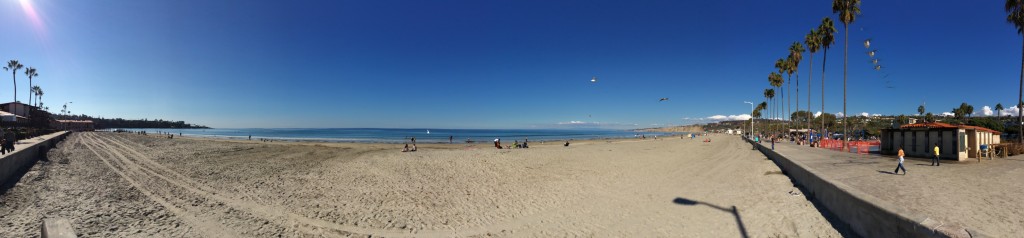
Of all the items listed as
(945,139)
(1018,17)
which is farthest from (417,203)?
(1018,17)

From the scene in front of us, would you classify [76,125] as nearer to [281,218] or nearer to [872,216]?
[281,218]

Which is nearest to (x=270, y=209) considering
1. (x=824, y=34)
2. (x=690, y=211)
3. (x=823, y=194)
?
(x=690, y=211)

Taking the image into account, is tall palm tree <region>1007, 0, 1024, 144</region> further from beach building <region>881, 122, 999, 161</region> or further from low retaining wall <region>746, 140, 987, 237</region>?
low retaining wall <region>746, 140, 987, 237</region>

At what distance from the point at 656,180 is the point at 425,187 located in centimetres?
833

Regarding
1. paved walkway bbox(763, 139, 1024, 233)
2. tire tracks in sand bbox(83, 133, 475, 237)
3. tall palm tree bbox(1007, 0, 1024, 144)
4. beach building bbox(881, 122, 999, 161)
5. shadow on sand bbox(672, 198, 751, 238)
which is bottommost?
tire tracks in sand bbox(83, 133, 475, 237)

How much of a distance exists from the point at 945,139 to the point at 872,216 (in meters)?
18.7

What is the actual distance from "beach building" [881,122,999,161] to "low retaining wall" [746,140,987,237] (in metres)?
13.5

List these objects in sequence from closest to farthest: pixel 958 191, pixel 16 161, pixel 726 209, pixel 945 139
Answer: pixel 726 209, pixel 958 191, pixel 16 161, pixel 945 139

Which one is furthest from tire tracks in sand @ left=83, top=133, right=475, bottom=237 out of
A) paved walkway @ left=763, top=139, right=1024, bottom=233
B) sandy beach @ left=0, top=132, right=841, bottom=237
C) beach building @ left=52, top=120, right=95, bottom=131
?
beach building @ left=52, top=120, right=95, bottom=131

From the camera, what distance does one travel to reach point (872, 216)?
20.1 ft

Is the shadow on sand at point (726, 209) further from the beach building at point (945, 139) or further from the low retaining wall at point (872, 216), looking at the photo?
the beach building at point (945, 139)

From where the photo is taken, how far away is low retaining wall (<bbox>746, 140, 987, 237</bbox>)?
4438 millimetres

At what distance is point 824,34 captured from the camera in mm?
37375

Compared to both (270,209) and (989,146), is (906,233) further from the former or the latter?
(989,146)
